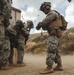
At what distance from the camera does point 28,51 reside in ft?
66.6

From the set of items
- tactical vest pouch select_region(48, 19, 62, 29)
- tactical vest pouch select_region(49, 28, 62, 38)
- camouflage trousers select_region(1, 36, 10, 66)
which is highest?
tactical vest pouch select_region(48, 19, 62, 29)

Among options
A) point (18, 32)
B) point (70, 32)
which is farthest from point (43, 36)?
point (18, 32)

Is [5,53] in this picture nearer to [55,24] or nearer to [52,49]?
[52,49]

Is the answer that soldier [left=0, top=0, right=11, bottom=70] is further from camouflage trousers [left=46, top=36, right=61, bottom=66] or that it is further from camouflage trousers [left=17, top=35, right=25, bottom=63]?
camouflage trousers [left=46, top=36, right=61, bottom=66]

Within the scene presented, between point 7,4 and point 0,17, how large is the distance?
0.46 m

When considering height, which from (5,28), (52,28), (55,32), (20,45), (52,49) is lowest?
(52,49)

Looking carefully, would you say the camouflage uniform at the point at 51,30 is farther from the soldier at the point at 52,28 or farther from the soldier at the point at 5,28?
the soldier at the point at 5,28

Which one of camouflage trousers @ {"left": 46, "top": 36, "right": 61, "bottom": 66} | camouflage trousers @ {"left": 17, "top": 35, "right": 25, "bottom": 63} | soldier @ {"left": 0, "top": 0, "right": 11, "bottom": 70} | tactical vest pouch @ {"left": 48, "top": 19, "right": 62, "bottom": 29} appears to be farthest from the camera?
camouflage trousers @ {"left": 17, "top": 35, "right": 25, "bottom": 63}

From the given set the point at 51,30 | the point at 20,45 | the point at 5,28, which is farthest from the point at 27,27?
the point at 51,30

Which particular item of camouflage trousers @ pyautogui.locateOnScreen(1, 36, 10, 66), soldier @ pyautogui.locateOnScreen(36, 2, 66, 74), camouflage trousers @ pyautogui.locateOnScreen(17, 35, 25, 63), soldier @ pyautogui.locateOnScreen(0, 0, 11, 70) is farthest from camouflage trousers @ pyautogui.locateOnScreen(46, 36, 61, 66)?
camouflage trousers @ pyautogui.locateOnScreen(17, 35, 25, 63)

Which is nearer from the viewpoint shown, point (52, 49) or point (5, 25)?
point (52, 49)

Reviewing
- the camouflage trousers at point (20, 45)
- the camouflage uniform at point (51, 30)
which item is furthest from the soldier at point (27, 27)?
the camouflage uniform at point (51, 30)

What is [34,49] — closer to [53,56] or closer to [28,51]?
[28,51]

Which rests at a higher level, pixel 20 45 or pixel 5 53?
pixel 20 45
